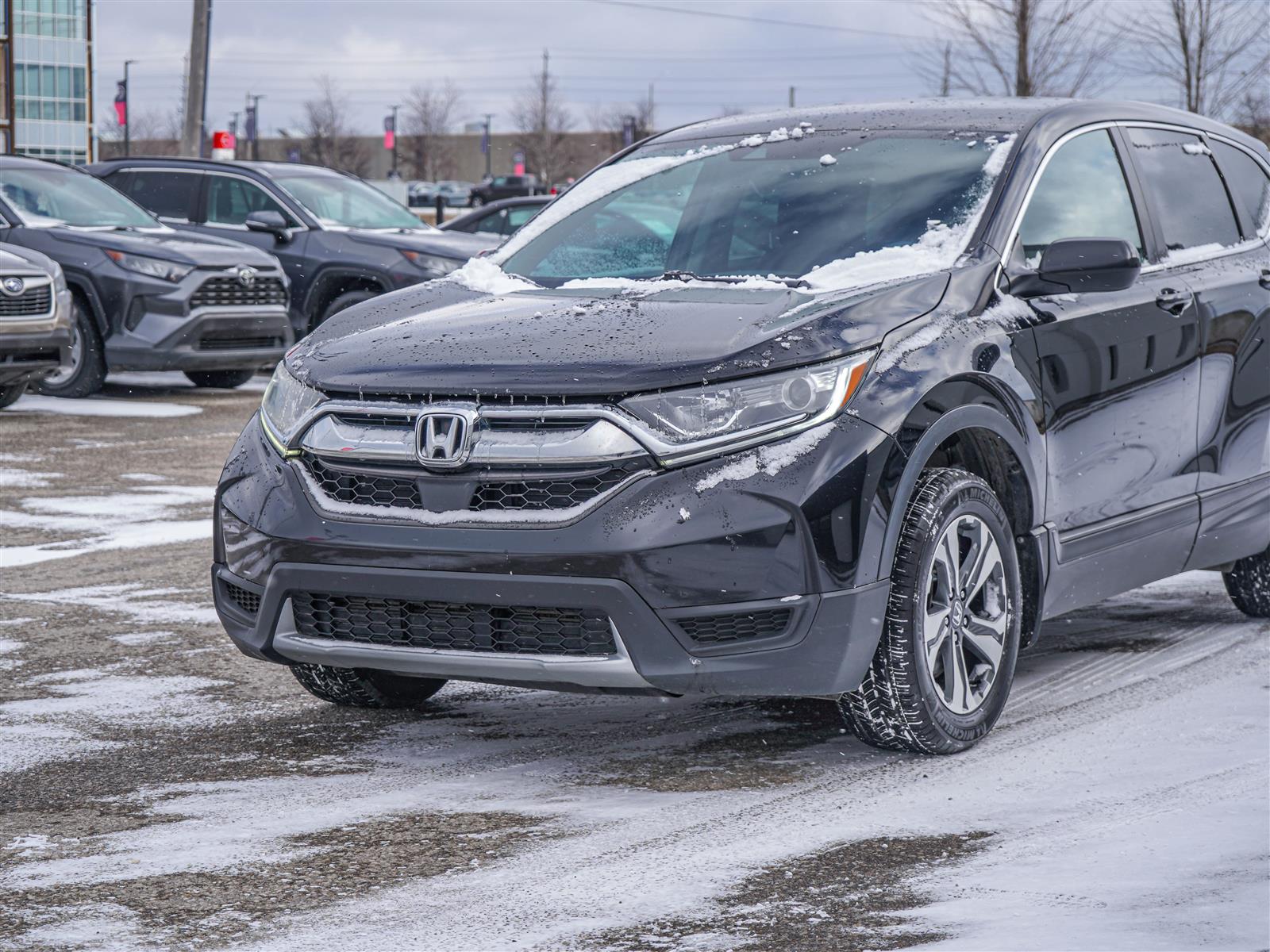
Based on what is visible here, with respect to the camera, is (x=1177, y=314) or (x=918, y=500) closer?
(x=918, y=500)

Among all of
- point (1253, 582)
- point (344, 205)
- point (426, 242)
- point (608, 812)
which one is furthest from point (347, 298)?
point (608, 812)

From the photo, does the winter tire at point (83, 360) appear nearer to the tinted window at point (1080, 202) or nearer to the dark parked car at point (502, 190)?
the tinted window at point (1080, 202)

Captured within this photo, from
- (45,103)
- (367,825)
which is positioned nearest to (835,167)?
(367,825)

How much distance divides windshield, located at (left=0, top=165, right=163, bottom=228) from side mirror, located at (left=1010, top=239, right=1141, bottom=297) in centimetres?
1108

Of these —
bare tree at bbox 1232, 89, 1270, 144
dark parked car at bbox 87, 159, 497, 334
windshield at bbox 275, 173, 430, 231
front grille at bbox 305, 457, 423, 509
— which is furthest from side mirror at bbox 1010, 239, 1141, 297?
bare tree at bbox 1232, 89, 1270, 144

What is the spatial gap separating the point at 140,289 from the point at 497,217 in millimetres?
5823

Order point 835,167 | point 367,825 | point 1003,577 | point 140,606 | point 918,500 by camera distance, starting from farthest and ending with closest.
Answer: point 140,606, point 835,167, point 1003,577, point 918,500, point 367,825

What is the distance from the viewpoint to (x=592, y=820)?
4.16m

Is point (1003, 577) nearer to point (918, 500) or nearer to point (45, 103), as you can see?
point (918, 500)

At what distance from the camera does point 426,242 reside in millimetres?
16016

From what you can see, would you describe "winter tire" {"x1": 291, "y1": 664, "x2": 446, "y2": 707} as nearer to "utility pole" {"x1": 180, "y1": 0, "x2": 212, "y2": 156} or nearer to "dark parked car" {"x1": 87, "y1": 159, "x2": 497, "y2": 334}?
"dark parked car" {"x1": 87, "y1": 159, "x2": 497, "y2": 334}

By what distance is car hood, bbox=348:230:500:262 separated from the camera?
624 inches

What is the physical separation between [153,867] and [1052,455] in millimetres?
2623

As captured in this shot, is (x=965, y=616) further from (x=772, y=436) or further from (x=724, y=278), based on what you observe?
(x=724, y=278)
